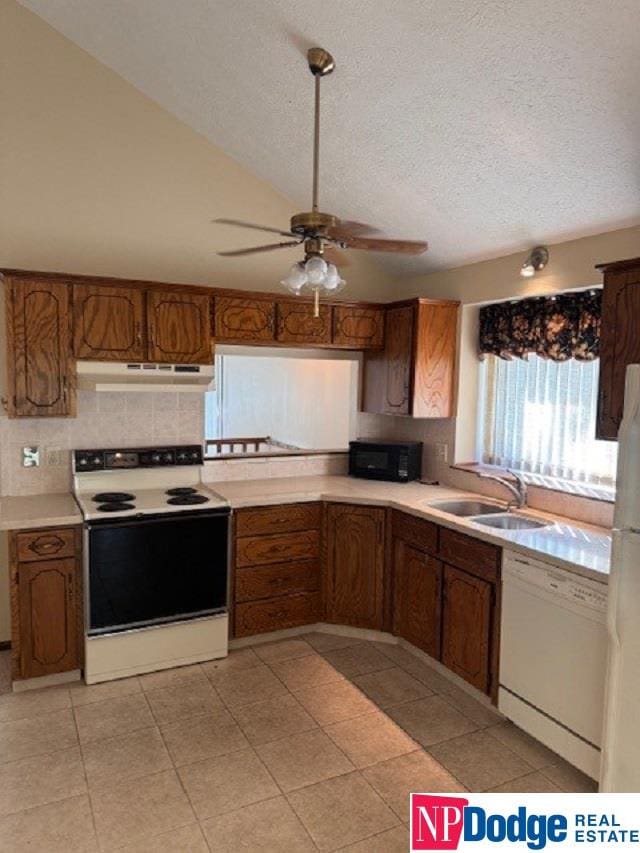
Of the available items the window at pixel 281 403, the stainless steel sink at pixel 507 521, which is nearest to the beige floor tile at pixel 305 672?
the stainless steel sink at pixel 507 521

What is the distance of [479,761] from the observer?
266 cm

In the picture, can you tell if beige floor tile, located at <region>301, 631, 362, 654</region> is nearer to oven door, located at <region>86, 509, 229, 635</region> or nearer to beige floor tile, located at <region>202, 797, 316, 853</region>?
oven door, located at <region>86, 509, 229, 635</region>

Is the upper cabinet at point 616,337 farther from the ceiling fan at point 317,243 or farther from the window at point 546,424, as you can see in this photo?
the ceiling fan at point 317,243

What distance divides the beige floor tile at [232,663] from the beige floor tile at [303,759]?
726 millimetres

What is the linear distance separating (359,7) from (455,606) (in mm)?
2789

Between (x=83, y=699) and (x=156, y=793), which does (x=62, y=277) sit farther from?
(x=156, y=793)

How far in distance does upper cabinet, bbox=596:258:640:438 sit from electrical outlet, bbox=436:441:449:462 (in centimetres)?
155

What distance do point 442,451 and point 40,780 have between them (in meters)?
2.97

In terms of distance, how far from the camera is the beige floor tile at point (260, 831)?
2.15 metres

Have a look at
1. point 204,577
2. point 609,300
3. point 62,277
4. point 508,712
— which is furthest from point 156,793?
point 609,300

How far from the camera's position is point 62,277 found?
3.28 meters

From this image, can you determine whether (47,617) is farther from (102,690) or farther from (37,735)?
(37,735)

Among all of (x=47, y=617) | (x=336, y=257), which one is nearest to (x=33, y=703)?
(x=47, y=617)

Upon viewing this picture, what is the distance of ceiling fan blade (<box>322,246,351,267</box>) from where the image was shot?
4291mm
